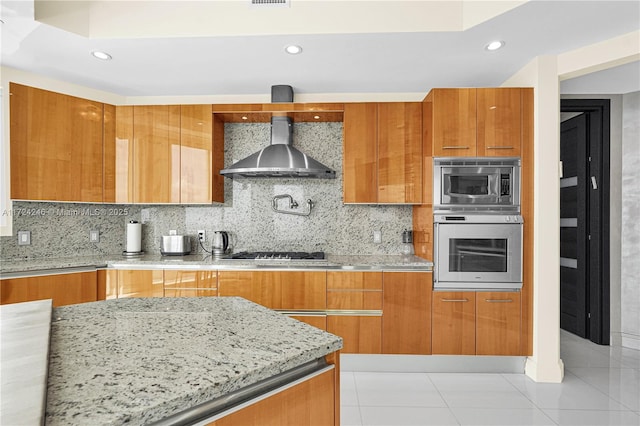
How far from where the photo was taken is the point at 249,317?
107cm

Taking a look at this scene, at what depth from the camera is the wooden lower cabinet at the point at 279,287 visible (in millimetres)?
2654

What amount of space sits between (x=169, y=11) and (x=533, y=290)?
3.38 m

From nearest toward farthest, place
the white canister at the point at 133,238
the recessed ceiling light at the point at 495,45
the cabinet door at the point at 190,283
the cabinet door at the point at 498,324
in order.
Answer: the recessed ceiling light at the point at 495,45, the cabinet door at the point at 498,324, the cabinet door at the point at 190,283, the white canister at the point at 133,238

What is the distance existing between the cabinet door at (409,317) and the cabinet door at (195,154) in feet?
6.25

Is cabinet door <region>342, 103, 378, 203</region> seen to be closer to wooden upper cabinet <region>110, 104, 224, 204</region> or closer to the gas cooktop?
the gas cooktop

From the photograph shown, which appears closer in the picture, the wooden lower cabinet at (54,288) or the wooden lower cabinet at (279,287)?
the wooden lower cabinet at (54,288)

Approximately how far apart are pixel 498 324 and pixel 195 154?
2.96 m

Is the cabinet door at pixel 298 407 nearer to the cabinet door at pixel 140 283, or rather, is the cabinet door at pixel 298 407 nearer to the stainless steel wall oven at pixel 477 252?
the stainless steel wall oven at pixel 477 252

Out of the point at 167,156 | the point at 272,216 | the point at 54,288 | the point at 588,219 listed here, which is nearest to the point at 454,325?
→ the point at 272,216

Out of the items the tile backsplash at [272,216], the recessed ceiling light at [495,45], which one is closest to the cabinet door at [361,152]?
the tile backsplash at [272,216]

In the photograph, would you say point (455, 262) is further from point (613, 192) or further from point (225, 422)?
point (225, 422)

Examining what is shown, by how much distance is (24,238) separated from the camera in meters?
2.80

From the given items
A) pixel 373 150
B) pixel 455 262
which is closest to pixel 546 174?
pixel 455 262

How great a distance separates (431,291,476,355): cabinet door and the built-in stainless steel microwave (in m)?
0.72
